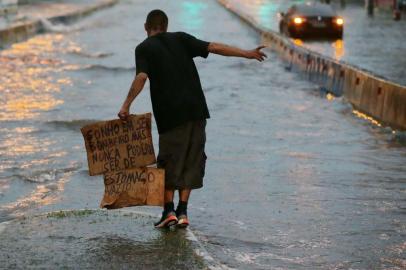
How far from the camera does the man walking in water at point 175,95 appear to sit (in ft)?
25.6

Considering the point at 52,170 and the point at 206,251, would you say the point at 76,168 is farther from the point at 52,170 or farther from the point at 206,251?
the point at 206,251

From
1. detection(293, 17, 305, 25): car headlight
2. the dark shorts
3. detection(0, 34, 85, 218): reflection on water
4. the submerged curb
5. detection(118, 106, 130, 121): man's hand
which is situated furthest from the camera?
detection(293, 17, 305, 25): car headlight

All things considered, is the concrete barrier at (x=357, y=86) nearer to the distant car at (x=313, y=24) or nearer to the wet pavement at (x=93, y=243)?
the wet pavement at (x=93, y=243)

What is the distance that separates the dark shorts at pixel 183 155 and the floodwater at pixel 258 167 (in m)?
0.51

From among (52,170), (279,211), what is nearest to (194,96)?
(279,211)

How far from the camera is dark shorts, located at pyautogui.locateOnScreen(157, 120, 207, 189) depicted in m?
7.87

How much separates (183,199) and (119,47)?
89.2 feet

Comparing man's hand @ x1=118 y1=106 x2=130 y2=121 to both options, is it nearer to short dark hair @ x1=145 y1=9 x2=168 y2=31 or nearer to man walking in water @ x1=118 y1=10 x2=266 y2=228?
man walking in water @ x1=118 y1=10 x2=266 y2=228

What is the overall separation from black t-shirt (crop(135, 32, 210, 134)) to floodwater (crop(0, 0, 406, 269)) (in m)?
0.98

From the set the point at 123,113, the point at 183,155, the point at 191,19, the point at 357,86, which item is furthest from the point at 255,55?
the point at 191,19

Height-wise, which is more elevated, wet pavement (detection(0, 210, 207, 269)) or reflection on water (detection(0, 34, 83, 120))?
wet pavement (detection(0, 210, 207, 269))

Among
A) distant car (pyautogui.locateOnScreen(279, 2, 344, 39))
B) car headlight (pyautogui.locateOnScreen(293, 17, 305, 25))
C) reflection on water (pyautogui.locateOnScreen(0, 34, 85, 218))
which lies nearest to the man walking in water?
reflection on water (pyautogui.locateOnScreen(0, 34, 85, 218))

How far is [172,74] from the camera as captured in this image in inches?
308

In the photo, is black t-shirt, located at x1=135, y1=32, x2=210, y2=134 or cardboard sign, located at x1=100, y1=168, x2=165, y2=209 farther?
cardboard sign, located at x1=100, y1=168, x2=165, y2=209
